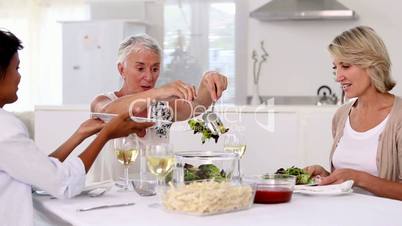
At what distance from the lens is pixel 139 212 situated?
1655 millimetres

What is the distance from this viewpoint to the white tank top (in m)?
2.43

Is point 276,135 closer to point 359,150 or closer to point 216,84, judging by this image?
point 359,150

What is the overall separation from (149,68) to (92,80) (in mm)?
3791

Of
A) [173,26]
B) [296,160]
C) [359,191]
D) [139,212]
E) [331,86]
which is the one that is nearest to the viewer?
[139,212]

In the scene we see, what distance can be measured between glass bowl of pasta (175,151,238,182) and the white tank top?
Result: 829 mm

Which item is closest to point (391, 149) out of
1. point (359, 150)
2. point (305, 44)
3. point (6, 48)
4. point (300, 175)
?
point (359, 150)

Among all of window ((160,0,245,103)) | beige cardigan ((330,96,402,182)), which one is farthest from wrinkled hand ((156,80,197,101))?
window ((160,0,245,103))

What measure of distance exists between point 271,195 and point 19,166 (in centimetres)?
68

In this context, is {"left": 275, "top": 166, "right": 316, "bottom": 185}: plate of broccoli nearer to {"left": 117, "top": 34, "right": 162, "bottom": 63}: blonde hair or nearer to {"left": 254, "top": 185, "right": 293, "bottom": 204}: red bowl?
{"left": 254, "top": 185, "right": 293, "bottom": 204}: red bowl

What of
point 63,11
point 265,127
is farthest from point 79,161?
point 63,11

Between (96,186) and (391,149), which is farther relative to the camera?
(391,149)

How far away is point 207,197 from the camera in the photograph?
1569 mm

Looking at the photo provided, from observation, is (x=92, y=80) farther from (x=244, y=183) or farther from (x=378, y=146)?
(x=244, y=183)

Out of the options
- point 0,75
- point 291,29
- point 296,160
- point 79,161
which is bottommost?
point 296,160
